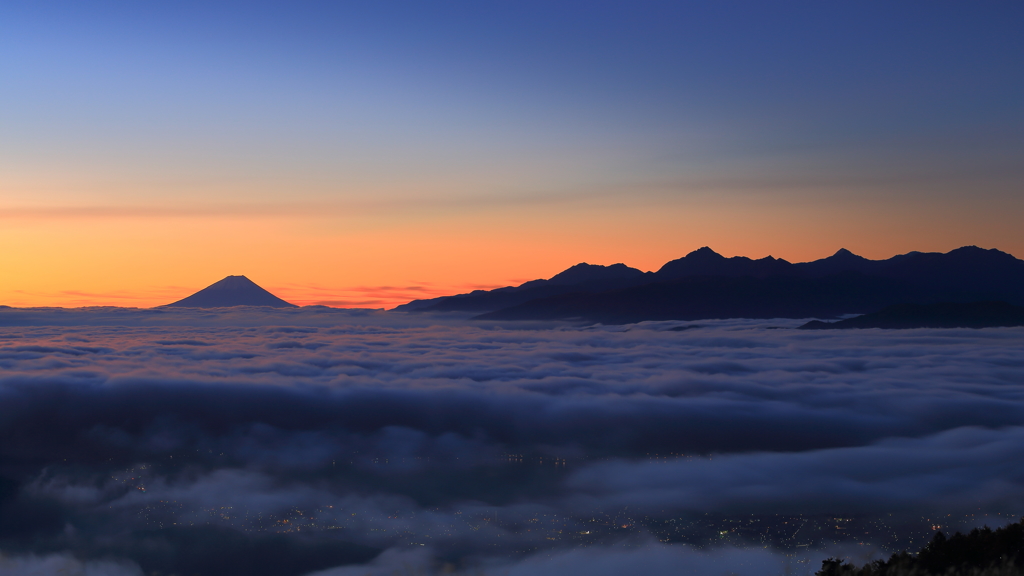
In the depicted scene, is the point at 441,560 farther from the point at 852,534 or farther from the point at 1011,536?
the point at 1011,536

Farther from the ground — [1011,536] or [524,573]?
[1011,536]

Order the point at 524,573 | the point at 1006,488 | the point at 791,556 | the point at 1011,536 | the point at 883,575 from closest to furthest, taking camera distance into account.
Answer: the point at 883,575 → the point at 1011,536 → the point at 791,556 → the point at 524,573 → the point at 1006,488

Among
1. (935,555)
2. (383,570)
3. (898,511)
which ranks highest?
(935,555)

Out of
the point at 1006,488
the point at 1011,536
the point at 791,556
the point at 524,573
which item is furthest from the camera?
the point at 1006,488

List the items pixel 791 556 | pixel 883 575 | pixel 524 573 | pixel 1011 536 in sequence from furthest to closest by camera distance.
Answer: pixel 524 573 < pixel 791 556 < pixel 1011 536 < pixel 883 575

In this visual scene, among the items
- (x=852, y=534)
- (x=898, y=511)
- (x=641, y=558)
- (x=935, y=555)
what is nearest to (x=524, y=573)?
(x=641, y=558)

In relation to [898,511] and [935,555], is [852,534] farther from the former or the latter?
[935,555]

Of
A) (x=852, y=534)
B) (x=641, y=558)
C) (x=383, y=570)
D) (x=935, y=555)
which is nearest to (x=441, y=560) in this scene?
(x=383, y=570)

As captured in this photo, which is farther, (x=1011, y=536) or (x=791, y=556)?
(x=791, y=556)

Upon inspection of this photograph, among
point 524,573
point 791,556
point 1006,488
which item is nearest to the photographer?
point 791,556
